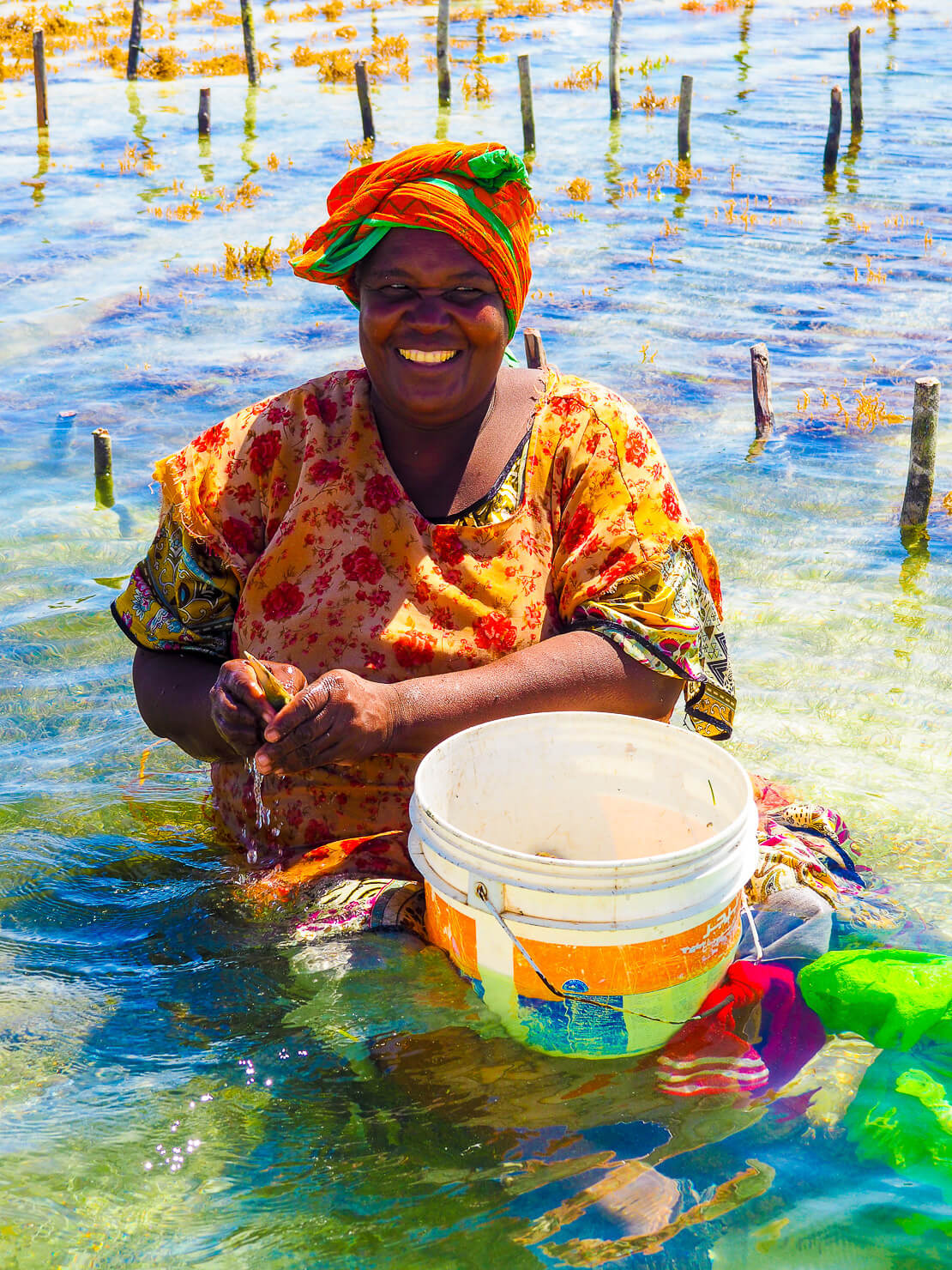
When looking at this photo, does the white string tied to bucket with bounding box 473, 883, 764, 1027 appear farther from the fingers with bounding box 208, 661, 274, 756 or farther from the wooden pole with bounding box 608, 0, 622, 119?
the wooden pole with bounding box 608, 0, 622, 119

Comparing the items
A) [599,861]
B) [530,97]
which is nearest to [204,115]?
[530,97]

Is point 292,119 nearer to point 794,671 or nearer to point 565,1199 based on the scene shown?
point 794,671

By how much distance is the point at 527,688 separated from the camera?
2.84 meters

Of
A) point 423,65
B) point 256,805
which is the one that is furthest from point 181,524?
point 423,65

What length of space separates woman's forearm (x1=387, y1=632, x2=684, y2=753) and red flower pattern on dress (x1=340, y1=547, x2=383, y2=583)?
11.5 inches

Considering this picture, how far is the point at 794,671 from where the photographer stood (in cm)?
518

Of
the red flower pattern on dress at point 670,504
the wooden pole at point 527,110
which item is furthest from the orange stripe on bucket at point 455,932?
the wooden pole at point 527,110

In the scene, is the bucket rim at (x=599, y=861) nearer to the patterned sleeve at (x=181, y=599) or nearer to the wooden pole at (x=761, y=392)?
the patterned sleeve at (x=181, y=599)

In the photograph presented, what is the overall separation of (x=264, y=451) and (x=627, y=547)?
34.9 inches

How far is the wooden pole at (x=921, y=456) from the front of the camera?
677 cm

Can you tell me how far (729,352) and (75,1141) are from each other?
361 inches

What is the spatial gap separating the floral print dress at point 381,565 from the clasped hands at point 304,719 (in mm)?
282

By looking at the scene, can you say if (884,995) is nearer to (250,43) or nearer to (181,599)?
(181,599)

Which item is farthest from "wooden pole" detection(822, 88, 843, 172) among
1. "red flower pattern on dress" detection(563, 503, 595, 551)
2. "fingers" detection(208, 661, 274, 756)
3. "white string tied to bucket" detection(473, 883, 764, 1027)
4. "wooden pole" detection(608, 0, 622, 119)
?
"white string tied to bucket" detection(473, 883, 764, 1027)
